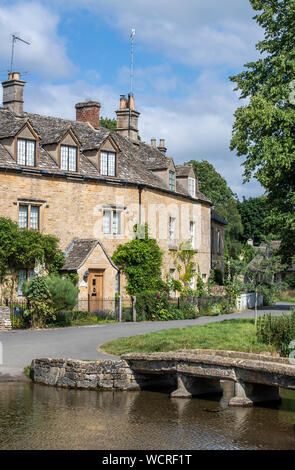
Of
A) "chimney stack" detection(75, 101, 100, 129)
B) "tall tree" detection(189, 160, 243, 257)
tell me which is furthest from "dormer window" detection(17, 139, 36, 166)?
"tall tree" detection(189, 160, 243, 257)

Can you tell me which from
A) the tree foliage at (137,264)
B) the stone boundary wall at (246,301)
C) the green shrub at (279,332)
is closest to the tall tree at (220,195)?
the stone boundary wall at (246,301)

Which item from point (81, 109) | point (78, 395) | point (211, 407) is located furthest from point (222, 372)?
point (81, 109)

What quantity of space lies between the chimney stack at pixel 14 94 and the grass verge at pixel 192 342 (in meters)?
19.3

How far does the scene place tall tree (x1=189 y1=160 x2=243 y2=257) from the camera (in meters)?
78.0

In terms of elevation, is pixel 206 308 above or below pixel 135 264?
below

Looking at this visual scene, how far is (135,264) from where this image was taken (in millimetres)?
36812

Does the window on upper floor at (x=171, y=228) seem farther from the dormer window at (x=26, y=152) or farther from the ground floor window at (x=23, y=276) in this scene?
the ground floor window at (x=23, y=276)

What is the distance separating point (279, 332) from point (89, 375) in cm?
676

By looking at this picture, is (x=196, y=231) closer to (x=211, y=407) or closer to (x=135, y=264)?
(x=135, y=264)

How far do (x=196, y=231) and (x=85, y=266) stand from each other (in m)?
14.4

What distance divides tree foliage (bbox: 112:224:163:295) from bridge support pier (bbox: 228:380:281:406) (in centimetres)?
2018

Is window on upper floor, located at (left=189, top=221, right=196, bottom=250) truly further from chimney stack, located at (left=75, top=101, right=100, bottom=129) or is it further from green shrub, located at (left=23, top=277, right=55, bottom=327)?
green shrub, located at (left=23, top=277, right=55, bottom=327)

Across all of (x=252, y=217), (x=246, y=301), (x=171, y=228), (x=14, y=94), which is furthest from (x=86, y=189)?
(x=252, y=217)

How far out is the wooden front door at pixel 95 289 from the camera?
33.6 m
